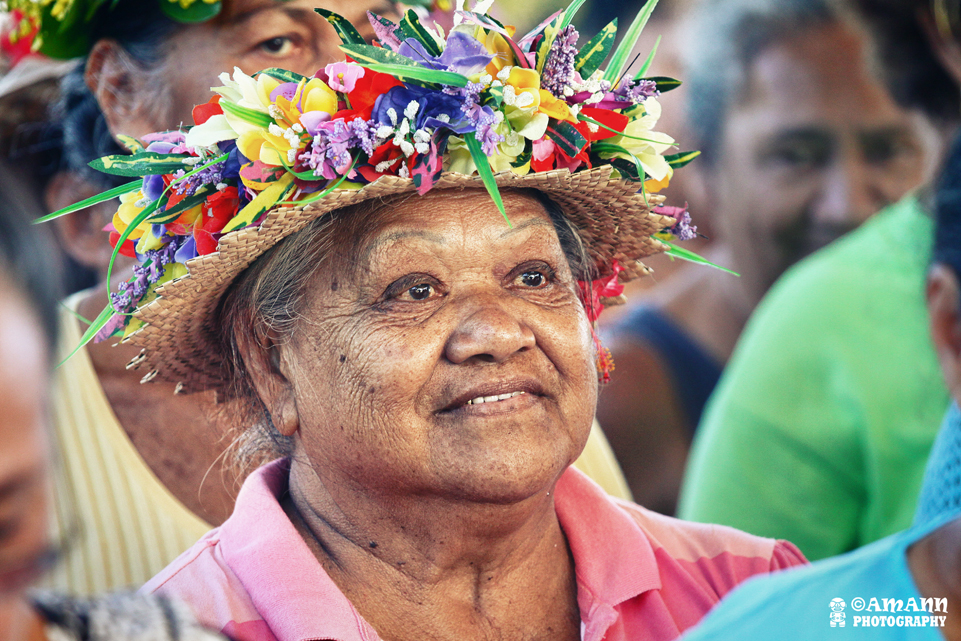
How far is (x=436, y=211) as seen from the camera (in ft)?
6.40

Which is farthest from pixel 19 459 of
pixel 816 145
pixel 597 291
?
pixel 816 145

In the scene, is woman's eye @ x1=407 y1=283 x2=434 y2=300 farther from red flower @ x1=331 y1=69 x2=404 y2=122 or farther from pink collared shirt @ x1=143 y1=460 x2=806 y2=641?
pink collared shirt @ x1=143 y1=460 x2=806 y2=641

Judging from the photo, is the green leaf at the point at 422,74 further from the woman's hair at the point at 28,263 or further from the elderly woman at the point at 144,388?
the elderly woman at the point at 144,388

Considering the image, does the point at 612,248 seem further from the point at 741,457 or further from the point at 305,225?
the point at 741,457

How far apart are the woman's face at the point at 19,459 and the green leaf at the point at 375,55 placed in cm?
91

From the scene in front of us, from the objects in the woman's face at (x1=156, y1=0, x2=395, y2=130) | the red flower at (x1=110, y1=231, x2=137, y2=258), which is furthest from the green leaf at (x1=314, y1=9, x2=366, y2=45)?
the woman's face at (x1=156, y1=0, x2=395, y2=130)

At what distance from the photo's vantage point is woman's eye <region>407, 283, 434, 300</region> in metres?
1.94

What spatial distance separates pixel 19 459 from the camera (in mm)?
994

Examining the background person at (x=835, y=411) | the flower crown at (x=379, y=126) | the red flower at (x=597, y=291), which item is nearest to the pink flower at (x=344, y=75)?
the flower crown at (x=379, y=126)

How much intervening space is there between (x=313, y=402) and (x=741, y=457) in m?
1.99

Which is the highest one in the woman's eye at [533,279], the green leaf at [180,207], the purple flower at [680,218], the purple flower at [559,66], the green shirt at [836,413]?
the purple flower at [559,66]

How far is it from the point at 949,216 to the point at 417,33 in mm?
1115

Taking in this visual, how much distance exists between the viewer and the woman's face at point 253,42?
273 cm

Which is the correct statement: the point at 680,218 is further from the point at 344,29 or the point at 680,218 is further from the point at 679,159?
the point at 344,29
